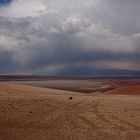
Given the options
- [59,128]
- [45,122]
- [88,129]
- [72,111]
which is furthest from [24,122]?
[72,111]

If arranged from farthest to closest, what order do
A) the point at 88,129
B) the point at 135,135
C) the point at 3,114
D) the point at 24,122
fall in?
the point at 3,114 < the point at 24,122 < the point at 88,129 < the point at 135,135

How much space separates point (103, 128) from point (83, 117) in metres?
2.50

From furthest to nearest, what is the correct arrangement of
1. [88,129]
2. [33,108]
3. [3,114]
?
1. [33,108]
2. [3,114]
3. [88,129]

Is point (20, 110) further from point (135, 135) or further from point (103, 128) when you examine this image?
point (135, 135)

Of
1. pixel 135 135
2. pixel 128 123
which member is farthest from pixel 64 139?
pixel 128 123

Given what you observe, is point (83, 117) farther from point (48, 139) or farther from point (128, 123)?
point (48, 139)

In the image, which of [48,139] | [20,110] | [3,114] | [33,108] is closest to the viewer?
[48,139]

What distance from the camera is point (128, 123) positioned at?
14.0 m

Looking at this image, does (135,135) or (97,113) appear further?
(97,113)

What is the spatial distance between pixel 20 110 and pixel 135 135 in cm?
678

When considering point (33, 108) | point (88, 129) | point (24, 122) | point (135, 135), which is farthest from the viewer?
point (33, 108)

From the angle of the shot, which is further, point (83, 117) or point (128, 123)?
point (83, 117)

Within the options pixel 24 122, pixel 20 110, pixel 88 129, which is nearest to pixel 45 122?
pixel 24 122

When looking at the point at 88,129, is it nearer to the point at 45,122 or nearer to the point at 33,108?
the point at 45,122
